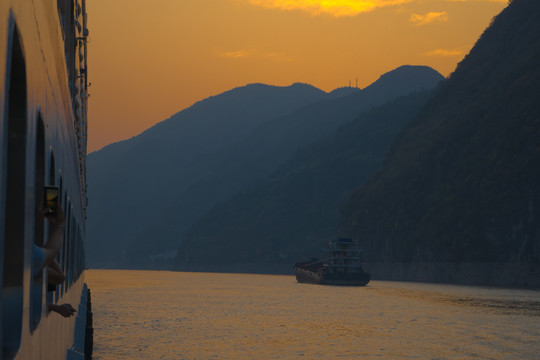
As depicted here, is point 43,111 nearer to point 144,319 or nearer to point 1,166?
point 1,166

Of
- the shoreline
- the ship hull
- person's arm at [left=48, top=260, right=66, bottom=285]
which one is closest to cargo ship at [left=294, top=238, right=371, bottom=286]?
the ship hull

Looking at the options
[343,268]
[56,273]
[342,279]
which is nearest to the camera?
[56,273]

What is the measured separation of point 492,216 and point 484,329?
95368 millimetres

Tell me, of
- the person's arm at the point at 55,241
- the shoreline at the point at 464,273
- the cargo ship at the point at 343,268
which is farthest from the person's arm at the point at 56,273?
the cargo ship at the point at 343,268

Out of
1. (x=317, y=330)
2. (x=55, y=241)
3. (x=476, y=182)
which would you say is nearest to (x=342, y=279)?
(x=476, y=182)

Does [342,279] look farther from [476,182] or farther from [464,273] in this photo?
[476,182]

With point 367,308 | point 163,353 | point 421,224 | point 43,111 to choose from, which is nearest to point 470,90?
point 421,224

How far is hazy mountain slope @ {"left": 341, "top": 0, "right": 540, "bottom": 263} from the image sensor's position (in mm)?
147113

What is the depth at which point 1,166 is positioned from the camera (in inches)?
153

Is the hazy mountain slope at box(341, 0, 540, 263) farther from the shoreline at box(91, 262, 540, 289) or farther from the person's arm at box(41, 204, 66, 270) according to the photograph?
the person's arm at box(41, 204, 66, 270)

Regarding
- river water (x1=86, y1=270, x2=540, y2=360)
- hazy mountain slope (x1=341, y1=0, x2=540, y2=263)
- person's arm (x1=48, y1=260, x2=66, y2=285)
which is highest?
hazy mountain slope (x1=341, y1=0, x2=540, y2=263)

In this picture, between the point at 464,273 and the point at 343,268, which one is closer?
the point at 464,273

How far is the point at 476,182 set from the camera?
528ft

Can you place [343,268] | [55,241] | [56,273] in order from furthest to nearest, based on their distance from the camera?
[343,268], [56,273], [55,241]
